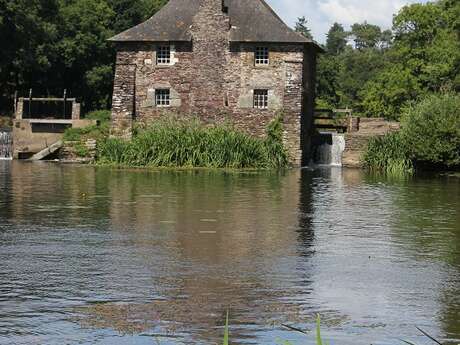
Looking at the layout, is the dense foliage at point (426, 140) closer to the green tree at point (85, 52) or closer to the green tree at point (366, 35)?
the green tree at point (85, 52)

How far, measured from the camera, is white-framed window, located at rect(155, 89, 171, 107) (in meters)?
51.1

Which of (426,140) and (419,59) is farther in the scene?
(419,59)

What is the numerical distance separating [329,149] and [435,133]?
870 cm

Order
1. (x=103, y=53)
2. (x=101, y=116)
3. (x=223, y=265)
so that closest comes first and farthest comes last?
(x=223, y=265) → (x=101, y=116) → (x=103, y=53)

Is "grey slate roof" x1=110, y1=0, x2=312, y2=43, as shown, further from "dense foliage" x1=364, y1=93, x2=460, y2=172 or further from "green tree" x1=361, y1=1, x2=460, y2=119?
"green tree" x1=361, y1=1, x2=460, y2=119

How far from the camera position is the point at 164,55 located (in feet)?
167

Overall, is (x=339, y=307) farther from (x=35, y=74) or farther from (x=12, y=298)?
(x=35, y=74)

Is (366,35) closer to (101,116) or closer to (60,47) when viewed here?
(60,47)

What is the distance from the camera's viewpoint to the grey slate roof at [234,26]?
49.6 meters

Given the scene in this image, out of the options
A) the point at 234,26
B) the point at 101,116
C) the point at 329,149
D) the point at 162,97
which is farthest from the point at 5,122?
the point at 329,149

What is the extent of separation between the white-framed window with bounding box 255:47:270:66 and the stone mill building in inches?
1.9

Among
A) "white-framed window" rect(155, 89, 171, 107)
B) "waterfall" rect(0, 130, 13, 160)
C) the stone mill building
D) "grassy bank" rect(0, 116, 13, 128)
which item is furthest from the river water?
"grassy bank" rect(0, 116, 13, 128)

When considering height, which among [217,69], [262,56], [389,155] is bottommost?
[389,155]

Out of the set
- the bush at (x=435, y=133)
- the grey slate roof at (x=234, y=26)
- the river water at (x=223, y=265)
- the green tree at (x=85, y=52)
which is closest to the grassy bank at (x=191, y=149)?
the grey slate roof at (x=234, y=26)
